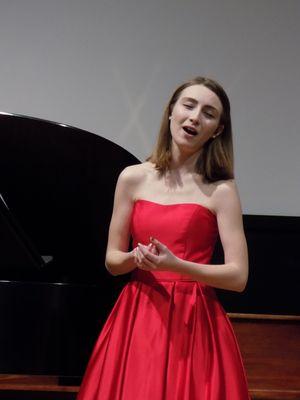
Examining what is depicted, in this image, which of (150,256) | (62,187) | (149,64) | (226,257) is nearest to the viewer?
(150,256)

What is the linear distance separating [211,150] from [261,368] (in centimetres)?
106

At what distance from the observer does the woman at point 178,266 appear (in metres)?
1.30

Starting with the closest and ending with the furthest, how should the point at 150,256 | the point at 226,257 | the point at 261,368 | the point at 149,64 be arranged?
1. the point at 150,256
2. the point at 226,257
3. the point at 261,368
4. the point at 149,64

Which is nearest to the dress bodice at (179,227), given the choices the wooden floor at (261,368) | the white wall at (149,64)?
the wooden floor at (261,368)

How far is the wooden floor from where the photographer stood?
6.74ft

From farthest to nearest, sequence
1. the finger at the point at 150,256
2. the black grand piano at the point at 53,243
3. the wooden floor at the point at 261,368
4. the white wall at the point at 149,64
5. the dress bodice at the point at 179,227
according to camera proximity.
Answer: the white wall at the point at 149,64 < the wooden floor at the point at 261,368 < the black grand piano at the point at 53,243 < the dress bodice at the point at 179,227 < the finger at the point at 150,256

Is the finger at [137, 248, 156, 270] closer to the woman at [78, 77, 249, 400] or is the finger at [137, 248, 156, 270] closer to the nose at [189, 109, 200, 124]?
the woman at [78, 77, 249, 400]

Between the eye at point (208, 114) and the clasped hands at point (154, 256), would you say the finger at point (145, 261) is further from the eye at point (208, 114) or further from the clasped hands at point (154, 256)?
the eye at point (208, 114)

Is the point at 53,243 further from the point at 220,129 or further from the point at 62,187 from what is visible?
the point at 220,129

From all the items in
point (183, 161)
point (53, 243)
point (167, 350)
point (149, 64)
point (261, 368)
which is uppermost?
point (149, 64)

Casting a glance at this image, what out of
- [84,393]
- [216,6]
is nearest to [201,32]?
[216,6]

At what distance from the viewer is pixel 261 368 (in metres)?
2.25

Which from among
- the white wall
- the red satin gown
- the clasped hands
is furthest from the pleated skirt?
the white wall

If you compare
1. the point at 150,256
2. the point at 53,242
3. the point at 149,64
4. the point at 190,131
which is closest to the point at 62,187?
the point at 53,242
